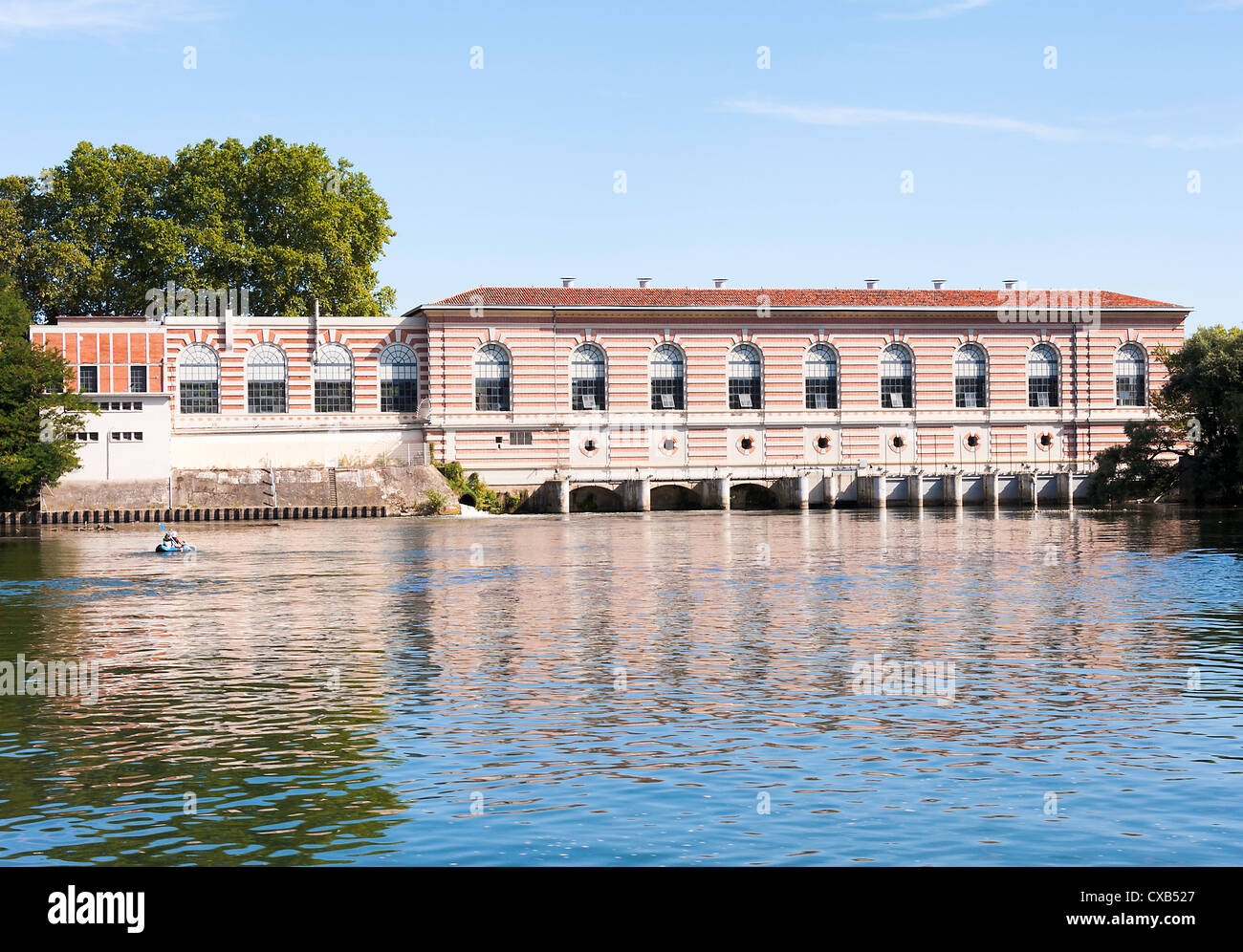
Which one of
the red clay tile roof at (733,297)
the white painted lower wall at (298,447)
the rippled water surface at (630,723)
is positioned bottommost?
the rippled water surface at (630,723)

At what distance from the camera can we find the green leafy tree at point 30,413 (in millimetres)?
72938

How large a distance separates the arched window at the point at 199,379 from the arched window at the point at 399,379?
33.8 ft

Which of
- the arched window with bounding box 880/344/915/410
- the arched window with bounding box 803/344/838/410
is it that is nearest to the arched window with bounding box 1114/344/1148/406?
the arched window with bounding box 880/344/915/410

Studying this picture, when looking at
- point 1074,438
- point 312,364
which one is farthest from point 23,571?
point 1074,438

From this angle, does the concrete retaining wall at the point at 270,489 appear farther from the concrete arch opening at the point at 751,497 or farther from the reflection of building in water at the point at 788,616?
the reflection of building in water at the point at 788,616

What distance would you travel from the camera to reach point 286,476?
8212cm

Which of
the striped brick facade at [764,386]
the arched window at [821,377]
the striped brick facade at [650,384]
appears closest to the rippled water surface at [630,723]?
the striped brick facade at [650,384]

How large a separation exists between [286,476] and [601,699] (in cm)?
6617

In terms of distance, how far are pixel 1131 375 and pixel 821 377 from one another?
22.3m

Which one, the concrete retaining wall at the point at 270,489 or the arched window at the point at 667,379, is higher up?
the arched window at the point at 667,379

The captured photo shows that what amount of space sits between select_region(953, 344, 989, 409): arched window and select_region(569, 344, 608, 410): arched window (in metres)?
24.6

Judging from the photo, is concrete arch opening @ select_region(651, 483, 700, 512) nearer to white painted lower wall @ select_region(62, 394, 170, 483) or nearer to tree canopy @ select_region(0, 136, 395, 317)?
tree canopy @ select_region(0, 136, 395, 317)

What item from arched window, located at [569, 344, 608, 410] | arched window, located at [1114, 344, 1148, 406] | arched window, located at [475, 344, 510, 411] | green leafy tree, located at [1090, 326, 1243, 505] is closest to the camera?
green leafy tree, located at [1090, 326, 1243, 505]

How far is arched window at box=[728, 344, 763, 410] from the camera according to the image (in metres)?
91.1
